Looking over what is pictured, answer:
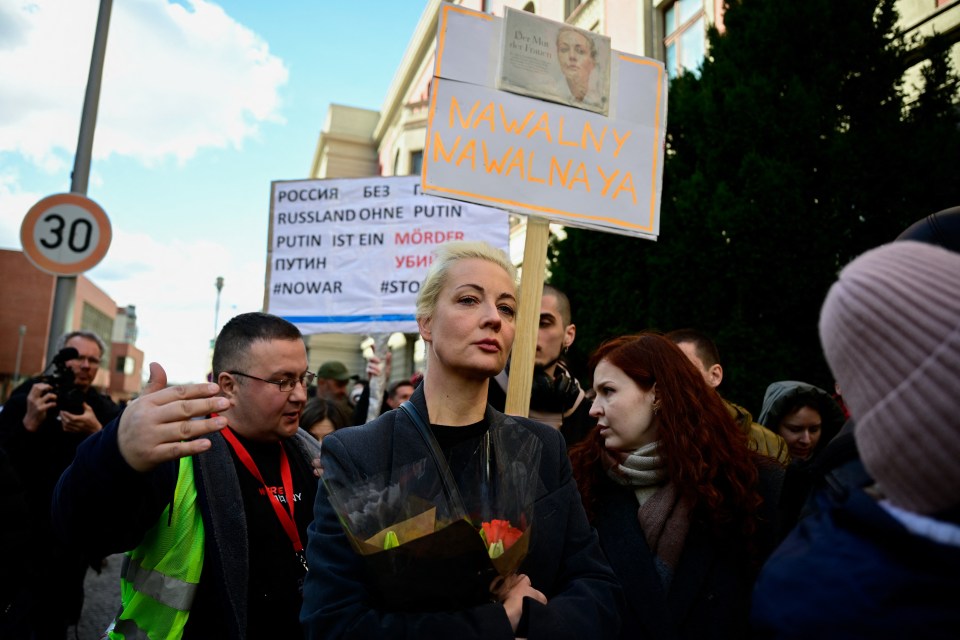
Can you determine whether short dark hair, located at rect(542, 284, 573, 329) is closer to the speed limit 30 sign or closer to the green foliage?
the green foliage

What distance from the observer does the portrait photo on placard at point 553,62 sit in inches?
128

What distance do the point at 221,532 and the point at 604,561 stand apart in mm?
1122

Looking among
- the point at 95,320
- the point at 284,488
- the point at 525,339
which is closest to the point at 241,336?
the point at 284,488

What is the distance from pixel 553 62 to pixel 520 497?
243 centimetres

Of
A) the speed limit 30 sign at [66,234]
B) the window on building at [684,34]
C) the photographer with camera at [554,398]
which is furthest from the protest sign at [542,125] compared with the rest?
the window on building at [684,34]

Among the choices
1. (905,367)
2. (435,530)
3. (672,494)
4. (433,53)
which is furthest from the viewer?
(433,53)

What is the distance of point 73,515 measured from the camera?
170cm

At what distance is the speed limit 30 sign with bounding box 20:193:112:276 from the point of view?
530 centimetres

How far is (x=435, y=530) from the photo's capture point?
1.37 m

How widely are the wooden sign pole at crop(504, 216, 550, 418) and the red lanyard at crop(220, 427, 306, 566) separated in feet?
2.91

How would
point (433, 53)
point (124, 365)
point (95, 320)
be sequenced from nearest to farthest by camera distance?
point (433, 53) < point (95, 320) < point (124, 365)

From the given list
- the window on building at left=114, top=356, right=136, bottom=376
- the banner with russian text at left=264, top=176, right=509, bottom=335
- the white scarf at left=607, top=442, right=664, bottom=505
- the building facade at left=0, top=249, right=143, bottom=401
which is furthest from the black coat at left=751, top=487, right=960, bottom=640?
the window on building at left=114, top=356, right=136, bottom=376

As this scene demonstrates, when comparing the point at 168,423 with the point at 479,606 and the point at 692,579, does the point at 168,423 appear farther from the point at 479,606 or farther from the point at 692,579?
the point at 692,579

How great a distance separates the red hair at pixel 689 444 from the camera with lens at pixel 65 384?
3.22 m
